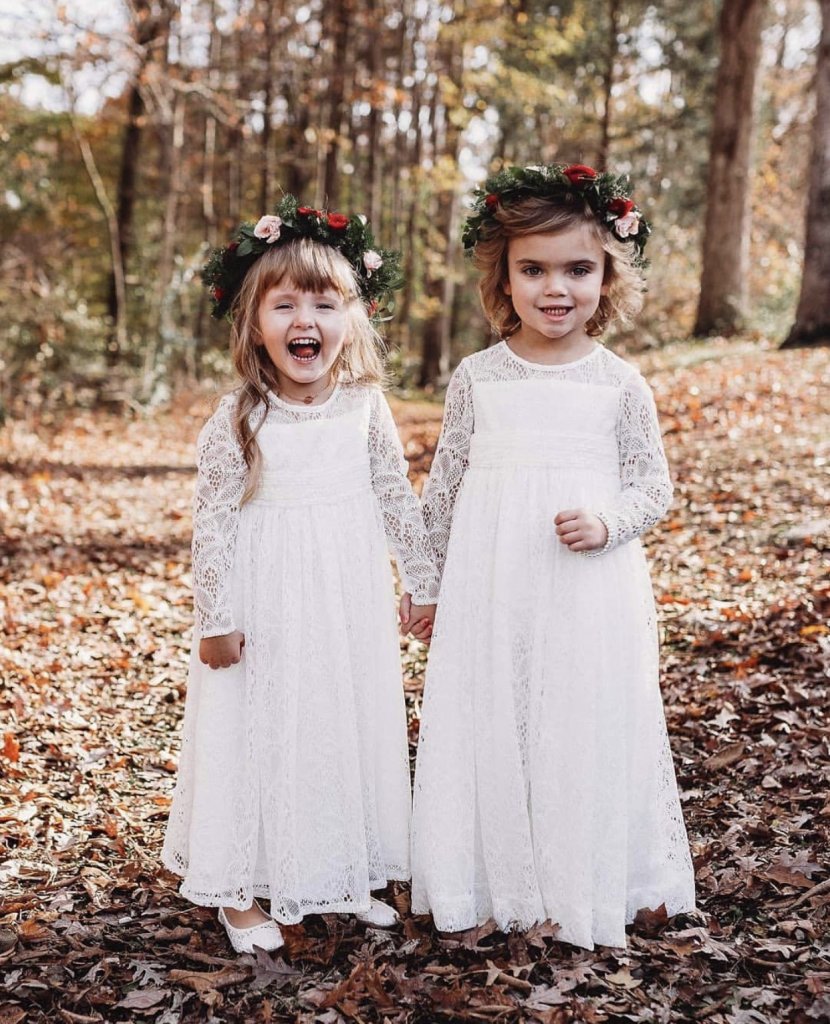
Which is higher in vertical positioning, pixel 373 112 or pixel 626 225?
pixel 373 112

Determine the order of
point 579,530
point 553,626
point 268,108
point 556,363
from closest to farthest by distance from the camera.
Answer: point 579,530, point 553,626, point 556,363, point 268,108

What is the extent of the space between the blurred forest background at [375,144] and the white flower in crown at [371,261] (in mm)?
8279

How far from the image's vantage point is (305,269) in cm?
311

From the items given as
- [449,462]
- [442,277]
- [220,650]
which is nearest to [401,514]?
[449,462]

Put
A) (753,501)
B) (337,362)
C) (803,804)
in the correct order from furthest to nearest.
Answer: (753,501) < (803,804) < (337,362)

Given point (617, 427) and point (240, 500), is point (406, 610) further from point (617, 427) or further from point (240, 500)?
point (617, 427)

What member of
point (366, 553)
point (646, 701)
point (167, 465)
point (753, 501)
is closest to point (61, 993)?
point (366, 553)

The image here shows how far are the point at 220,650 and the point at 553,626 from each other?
3.27 feet

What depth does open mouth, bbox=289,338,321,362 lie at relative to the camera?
122 inches

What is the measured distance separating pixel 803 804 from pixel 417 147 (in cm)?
2013

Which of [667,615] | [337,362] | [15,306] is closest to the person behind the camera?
[337,362]

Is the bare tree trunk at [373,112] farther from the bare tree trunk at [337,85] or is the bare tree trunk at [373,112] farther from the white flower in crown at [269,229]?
the white flower in crown at [269,229]

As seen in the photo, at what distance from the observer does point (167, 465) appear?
12.0m

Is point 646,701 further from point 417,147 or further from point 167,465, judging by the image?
point 417,147
